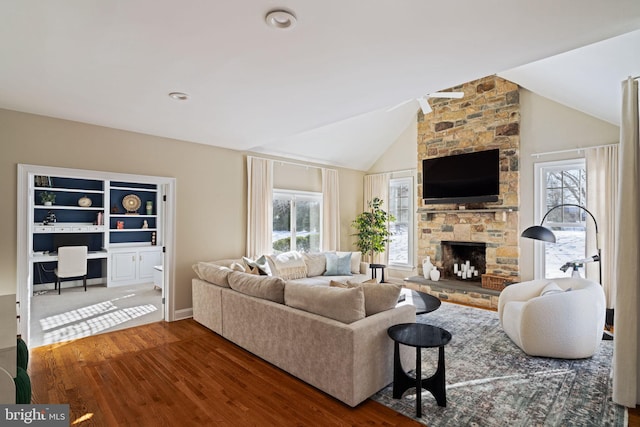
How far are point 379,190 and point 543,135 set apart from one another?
10.8ft

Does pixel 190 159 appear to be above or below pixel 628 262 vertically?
above

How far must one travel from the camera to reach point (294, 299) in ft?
9.65

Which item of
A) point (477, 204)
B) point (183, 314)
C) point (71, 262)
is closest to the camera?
point (183, 314)

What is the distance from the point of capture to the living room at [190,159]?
3.42m

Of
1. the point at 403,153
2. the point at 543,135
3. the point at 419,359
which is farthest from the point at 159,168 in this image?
the point at 543,135

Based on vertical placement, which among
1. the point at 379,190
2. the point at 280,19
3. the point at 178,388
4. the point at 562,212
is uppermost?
the point at 280,19

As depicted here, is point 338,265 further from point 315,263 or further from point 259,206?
point 259,206

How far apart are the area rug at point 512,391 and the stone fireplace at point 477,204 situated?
214 centimetres

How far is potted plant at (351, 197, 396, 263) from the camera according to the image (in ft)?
23.0

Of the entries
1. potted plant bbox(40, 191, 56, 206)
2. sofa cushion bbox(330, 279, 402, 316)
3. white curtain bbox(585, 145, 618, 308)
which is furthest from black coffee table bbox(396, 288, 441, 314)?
potted plant bbox(40, 191, 56, 206)

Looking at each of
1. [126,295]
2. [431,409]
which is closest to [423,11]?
[431,409]

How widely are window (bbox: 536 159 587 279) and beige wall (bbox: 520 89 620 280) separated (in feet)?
0.42

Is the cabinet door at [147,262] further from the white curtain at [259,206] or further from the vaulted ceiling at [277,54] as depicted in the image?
the vaulted ceiling at [277,54]

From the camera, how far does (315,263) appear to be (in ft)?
18.7
